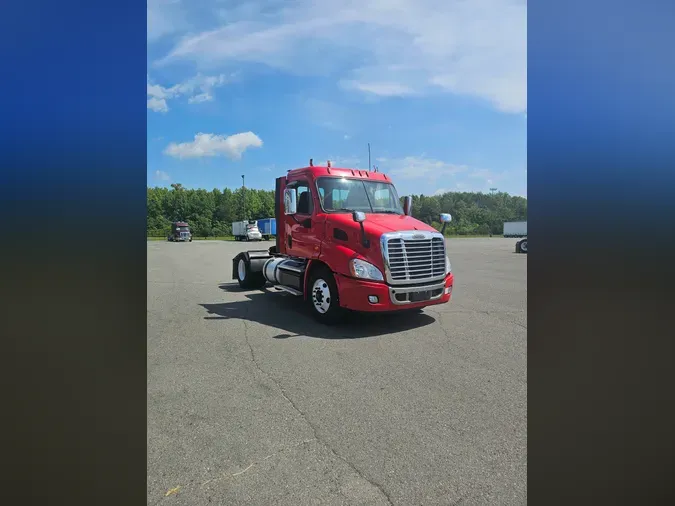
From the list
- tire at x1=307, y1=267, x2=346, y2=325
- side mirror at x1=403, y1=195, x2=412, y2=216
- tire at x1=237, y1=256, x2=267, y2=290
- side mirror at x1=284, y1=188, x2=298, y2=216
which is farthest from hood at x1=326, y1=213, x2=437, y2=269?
tire at x1=237, y1=256, x2=267, y2=290

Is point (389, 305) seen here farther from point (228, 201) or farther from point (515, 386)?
point (228, 201)

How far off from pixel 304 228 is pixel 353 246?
4.74ft

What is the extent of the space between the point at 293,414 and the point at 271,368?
114cm

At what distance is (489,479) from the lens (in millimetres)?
2246

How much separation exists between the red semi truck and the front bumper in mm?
15

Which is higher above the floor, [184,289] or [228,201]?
[228,201]

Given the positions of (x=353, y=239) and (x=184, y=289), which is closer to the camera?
(x=353, y=239)

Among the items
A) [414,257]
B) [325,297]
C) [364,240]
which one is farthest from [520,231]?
[325,297]

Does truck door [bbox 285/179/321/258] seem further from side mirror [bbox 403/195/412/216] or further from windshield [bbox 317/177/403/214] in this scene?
side mirror [bbox 403/195/412/216]

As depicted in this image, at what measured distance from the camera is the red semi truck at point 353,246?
5996mm

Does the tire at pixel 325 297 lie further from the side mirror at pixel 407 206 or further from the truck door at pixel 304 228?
the side mirror at pixel 407 206

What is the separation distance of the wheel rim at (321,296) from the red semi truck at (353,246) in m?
0.02
